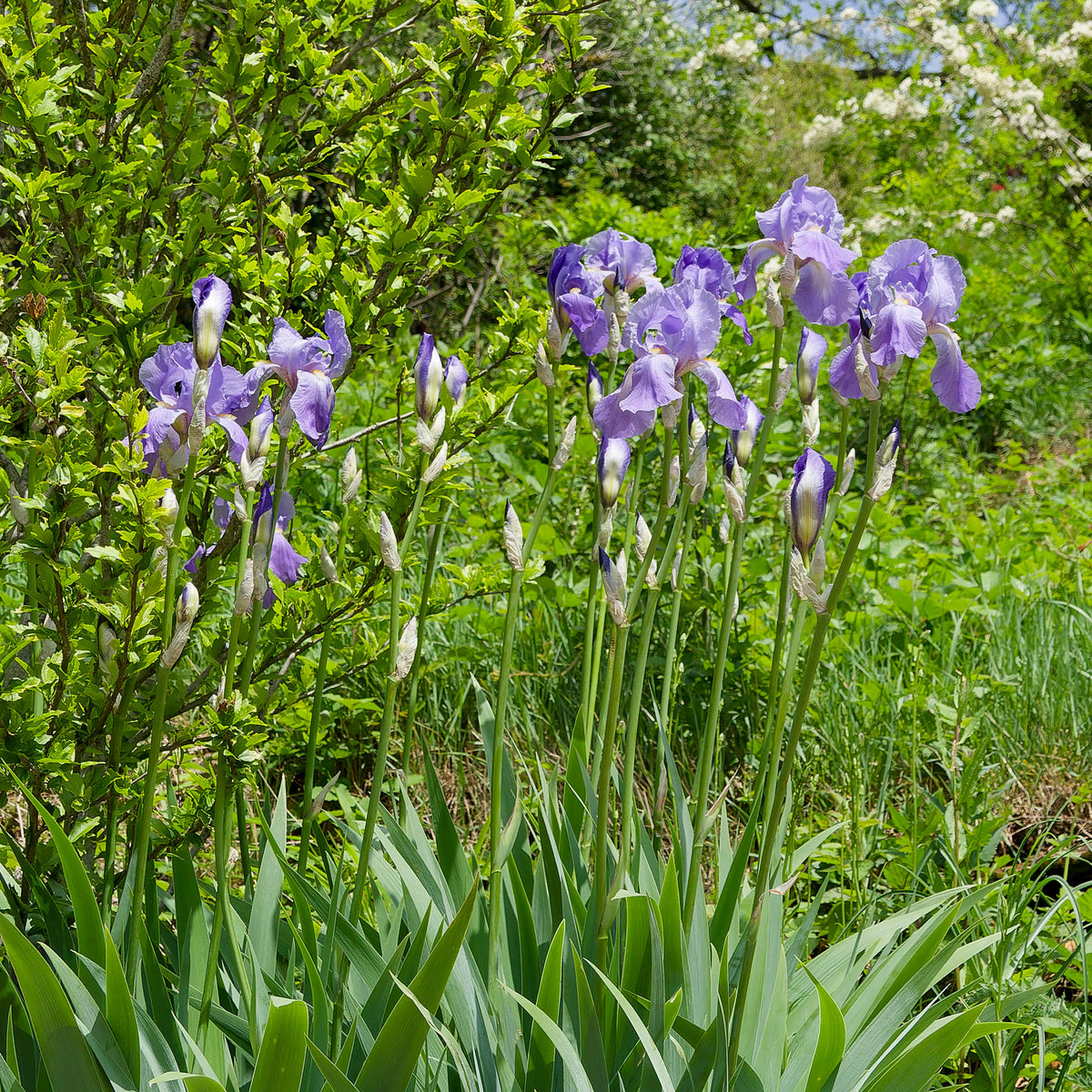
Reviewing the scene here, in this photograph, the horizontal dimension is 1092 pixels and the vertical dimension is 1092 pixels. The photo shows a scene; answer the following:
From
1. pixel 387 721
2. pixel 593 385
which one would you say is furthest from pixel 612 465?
pixel 387 721

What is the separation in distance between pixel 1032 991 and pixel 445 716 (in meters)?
1.78

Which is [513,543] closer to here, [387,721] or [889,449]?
[387,721]

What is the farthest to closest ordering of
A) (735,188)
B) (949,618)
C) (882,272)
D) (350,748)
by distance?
1. (735,188)
2. (949,618)
3. (350,748)
4. (882,272)

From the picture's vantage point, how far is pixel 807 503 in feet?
3.65

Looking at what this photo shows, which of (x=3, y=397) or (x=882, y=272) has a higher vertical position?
(x=882, y=272)

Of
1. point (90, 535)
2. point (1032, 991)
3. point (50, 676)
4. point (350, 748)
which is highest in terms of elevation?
point (90, 535)

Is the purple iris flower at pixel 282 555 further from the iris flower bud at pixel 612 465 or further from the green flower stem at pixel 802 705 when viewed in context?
the green flower stem at pixel 802 705

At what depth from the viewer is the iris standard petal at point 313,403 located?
1.21m

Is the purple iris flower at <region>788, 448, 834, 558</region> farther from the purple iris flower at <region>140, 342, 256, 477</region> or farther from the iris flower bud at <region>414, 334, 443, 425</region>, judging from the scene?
the purple iris flower at <region>140, 342, 256, 477</region>

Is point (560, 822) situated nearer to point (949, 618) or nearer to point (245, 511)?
point (245, 511)

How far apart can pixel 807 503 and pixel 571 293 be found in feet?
1.63

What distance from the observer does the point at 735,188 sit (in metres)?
9.80

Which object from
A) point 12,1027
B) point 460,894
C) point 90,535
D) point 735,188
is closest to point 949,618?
point 460,894

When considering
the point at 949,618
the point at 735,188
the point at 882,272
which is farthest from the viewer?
the point at 735,188
